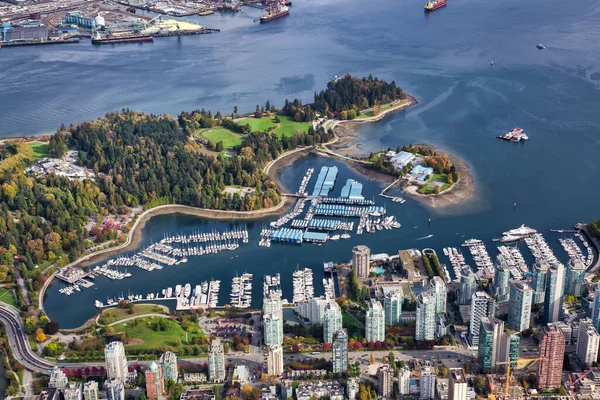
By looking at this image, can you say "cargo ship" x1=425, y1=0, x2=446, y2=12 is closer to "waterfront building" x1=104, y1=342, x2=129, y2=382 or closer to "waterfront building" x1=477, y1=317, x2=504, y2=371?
"waterfront building" x1=477, y1=317, x2=504, y2=371

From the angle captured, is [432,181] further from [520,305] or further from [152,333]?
[152,333]

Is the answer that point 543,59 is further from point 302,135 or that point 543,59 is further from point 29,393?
point 29,393

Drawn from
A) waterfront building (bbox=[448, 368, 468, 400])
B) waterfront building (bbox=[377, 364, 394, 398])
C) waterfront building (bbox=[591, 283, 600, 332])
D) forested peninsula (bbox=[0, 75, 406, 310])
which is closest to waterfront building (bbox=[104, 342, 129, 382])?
forested peninsula (bbox=[0, 75, 406, 310])

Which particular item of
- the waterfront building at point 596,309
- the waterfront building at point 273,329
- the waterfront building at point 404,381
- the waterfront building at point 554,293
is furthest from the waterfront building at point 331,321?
the waterfront building at point 596,309

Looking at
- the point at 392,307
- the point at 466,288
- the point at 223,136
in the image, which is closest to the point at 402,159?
the point at 223,136

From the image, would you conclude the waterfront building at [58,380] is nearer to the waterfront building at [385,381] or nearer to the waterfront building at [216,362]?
the waterfront building at [216,362]

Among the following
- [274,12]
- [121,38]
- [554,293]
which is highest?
[274,12]

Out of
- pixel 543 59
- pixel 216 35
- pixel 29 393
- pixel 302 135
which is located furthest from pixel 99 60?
pixel 29 393
